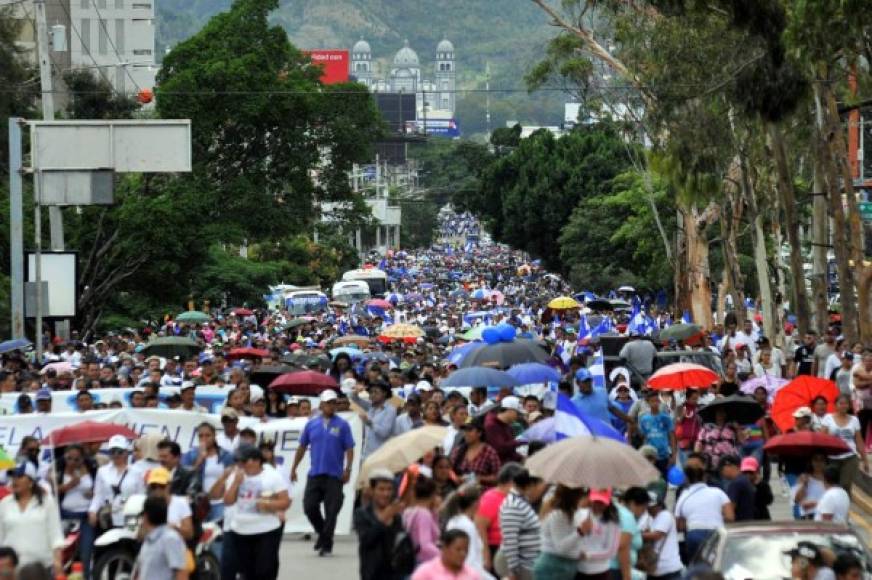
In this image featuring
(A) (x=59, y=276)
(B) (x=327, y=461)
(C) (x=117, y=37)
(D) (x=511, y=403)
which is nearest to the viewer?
(B) (x=327, y=461)

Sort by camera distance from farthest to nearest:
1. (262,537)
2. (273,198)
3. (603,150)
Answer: (603,150) < (273,198) < (262,537)

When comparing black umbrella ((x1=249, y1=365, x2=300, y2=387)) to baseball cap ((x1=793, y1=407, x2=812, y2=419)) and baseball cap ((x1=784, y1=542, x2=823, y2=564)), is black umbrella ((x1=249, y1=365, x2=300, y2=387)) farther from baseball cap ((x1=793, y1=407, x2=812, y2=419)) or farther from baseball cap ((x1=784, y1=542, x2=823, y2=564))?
baseball cap ((x1=784, y1=542, x2=823, y2=564))

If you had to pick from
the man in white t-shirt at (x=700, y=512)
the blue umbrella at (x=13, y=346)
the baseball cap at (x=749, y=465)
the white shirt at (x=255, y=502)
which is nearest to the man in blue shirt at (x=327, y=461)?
the white shirt at (x=255, y=502)

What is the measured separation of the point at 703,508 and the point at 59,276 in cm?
2202

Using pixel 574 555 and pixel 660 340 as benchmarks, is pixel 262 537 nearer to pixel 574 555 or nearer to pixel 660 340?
pixel 574 555

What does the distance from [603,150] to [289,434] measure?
7332 cm

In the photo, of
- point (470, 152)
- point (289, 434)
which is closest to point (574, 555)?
point (289, 434)

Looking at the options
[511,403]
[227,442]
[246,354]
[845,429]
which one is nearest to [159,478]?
[227,442]

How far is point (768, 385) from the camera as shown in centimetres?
2166

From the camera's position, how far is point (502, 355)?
23.7 metres

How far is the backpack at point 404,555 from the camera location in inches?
466

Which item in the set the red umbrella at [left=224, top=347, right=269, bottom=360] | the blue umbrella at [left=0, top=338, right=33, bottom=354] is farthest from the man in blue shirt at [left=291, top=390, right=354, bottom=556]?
the blue umbrella at [left=0, top=338, right=33, bottom=354]

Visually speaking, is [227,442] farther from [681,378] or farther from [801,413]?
[681,378]

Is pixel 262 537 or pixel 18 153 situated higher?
pixel 18 153
